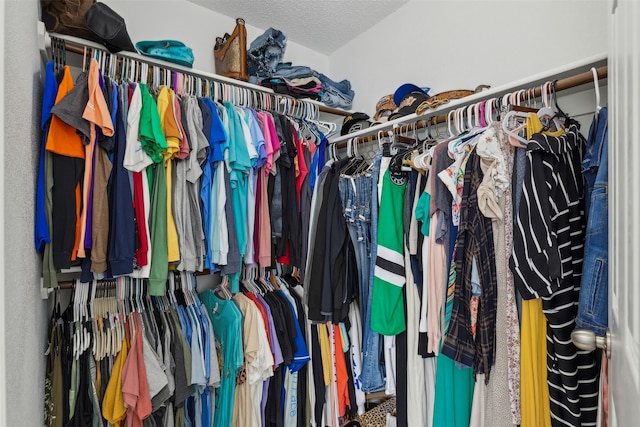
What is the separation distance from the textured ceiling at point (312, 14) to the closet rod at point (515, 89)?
82 centimetres

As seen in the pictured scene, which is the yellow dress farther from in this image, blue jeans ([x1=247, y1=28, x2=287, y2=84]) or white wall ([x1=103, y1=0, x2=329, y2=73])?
white wall ([x1=103, y1=0, x2=329, y2=73])

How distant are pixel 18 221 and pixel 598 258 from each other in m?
1.32

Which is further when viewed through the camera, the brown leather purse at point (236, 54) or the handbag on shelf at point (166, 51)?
the brown leather purse at point (236, 54)

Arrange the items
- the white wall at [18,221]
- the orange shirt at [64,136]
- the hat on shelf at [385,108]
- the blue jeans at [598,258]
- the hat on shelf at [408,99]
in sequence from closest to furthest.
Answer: the white wall at [18,221] < the blue jeans at [598,258] < the orange shirt at [64,136] < the hat on shelf at [408,99] < the hat on shelf at [385,108]

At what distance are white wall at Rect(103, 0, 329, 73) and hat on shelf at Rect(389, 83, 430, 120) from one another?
41.6 inches

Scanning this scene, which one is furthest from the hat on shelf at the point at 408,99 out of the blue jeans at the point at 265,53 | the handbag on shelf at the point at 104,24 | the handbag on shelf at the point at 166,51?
the handbag on shelf at the point at 104,24

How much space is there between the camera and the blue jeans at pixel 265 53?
1943 mm

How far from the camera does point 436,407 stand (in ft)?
3.94

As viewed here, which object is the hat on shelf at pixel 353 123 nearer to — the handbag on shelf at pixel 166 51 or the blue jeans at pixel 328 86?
the blue jeans at pixel 328 86

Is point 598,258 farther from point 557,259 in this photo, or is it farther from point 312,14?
point 312,14

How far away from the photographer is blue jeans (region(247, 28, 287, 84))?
1943 mm

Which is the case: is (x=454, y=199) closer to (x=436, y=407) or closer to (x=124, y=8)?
(x=436, y=407)

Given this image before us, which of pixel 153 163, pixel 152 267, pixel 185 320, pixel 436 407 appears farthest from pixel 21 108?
pixel 436 407

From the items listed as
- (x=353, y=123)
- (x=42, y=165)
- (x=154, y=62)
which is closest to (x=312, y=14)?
(x=353, y=123)
